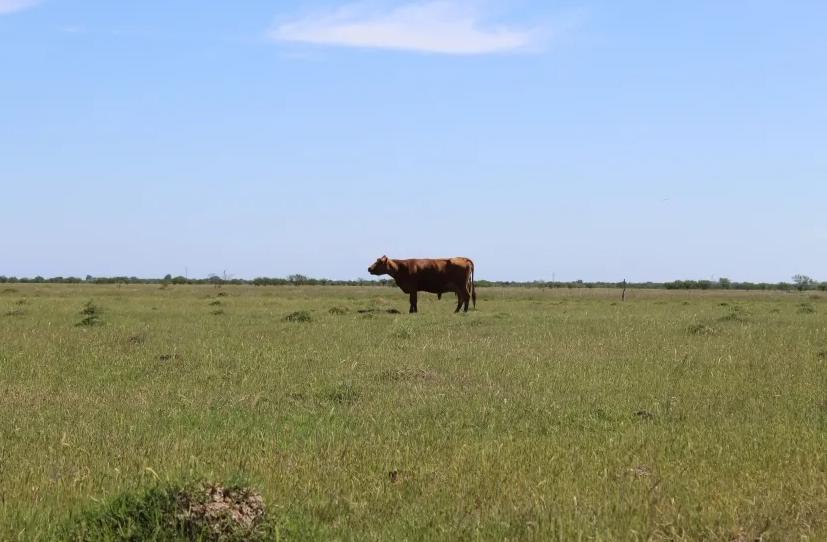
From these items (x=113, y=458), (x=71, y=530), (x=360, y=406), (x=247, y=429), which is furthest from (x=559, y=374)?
(x=71, y=530)

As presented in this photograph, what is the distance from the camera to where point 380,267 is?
34031mm

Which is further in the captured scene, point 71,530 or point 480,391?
point 480,391

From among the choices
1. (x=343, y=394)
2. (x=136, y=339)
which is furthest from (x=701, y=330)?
(x=136, y=339)

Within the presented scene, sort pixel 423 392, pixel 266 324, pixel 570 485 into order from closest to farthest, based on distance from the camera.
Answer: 1. pixel 570 485
2. pixel 423 392
3. pixel 266 324

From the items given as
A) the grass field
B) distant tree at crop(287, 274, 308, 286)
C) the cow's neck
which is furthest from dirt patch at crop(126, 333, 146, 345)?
distant tree at crop(287, 274, 308, 286)

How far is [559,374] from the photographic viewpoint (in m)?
12.0

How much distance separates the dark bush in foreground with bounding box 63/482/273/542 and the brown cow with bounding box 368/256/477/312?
1089 inches

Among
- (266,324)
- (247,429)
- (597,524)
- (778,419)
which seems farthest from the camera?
(266,324)

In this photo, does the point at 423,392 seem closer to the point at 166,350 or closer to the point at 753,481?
the point at 753,481

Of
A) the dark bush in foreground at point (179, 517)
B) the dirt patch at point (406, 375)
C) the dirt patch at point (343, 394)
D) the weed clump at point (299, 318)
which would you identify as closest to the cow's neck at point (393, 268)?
the weed clump at point (299, 318)

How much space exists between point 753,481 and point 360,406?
4415 mm

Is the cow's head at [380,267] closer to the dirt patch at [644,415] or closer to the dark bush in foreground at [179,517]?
the dirt patch at [644,415]

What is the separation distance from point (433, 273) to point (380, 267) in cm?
214

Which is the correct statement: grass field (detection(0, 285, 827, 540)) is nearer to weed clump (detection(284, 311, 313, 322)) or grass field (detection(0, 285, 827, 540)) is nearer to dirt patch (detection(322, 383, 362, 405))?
dirt patch (detection(322, 383, 362, 405))
